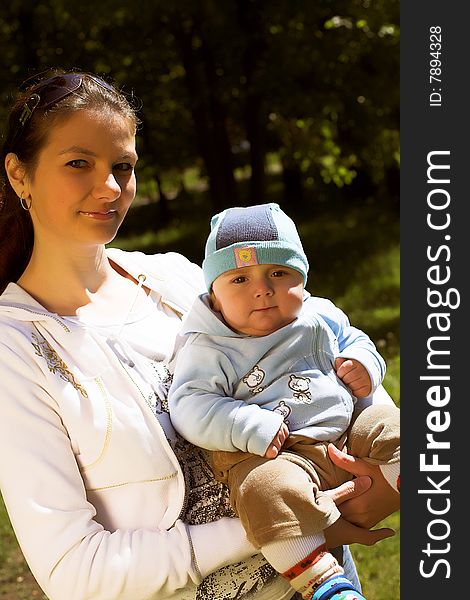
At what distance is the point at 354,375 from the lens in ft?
8.36

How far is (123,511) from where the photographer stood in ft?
7.82

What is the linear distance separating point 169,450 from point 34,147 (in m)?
0.86

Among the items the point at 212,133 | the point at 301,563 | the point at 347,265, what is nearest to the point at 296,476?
the point at 301,563

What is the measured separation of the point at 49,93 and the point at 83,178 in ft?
0.93

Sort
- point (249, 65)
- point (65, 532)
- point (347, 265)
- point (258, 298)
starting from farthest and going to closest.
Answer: point (347, 265) < point (249, 65) < point (258, 298) < point (65, 532)

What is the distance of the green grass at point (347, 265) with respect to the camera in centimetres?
486

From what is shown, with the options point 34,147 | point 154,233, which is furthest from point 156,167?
point 34,147

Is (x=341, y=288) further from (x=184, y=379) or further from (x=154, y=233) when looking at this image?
(x=184, y=379)

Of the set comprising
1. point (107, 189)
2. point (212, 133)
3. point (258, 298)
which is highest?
point (212, 133)

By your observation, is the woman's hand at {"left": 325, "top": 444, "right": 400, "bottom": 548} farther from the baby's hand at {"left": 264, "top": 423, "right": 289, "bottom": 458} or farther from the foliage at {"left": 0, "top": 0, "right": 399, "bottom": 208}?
the foliage at {"left": 0, "top": 0, "right": 399, "bottom": 208}

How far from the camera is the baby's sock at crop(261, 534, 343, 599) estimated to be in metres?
2.25

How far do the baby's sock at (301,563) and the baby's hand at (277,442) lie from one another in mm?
200

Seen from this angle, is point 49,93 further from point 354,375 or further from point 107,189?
point 354,375

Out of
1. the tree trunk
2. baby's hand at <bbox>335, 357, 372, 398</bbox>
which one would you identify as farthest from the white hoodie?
the tree trunk
